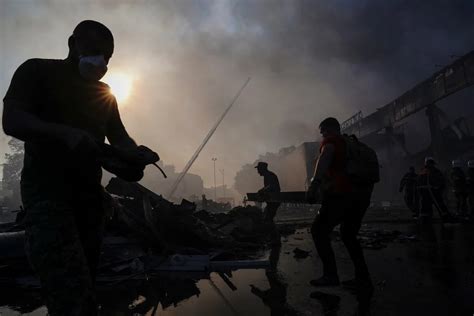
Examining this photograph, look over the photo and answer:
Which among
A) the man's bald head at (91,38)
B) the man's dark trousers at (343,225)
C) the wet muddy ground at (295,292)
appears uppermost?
the man's bald head at (91,38)

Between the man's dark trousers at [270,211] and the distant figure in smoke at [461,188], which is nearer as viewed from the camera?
the man's dark trousers at [270,211]

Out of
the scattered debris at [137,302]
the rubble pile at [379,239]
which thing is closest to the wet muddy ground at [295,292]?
the scattered debris at [137,302]

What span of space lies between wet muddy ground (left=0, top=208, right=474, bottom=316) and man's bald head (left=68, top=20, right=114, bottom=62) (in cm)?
242

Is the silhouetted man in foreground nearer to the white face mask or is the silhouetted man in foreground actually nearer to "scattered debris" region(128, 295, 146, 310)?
"scattered debris" region(128, 295, 146, 310)

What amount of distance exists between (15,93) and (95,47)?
43 centimetres

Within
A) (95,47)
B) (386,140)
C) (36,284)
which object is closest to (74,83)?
(95,47)

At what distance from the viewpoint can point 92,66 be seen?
163 cm

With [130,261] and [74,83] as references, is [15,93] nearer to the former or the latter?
[74,83]

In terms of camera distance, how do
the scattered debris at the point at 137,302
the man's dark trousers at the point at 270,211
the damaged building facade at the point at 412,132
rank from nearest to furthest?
the scattered debris at the point at 137,302, the man's dark trousers at the point at 270,211, the damaged building facade at the point at 412,132

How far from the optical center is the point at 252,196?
8609mm

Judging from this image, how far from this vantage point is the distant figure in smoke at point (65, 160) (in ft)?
4.44

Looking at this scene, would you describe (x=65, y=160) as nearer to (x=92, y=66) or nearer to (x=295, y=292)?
(x=92, y=66)

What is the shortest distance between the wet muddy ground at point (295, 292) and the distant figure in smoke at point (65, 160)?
192 centimetres

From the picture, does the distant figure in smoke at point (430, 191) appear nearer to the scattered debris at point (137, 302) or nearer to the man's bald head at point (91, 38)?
the scattered debris at point (137, 302)
